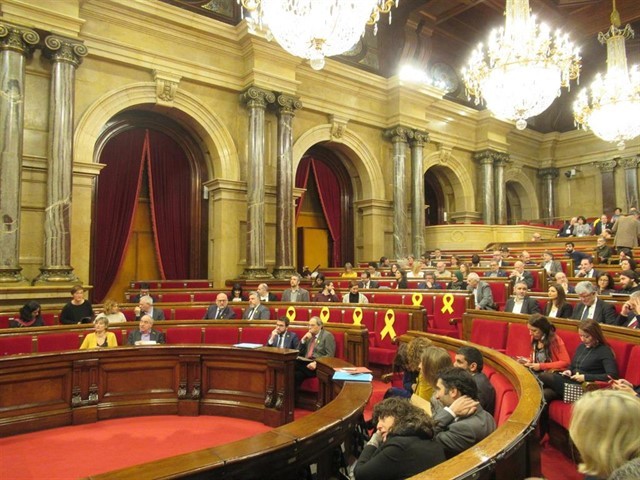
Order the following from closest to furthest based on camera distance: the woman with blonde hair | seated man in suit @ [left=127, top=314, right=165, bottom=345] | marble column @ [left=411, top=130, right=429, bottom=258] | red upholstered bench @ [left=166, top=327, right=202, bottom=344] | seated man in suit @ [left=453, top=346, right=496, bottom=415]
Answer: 1. the woman with blonde hair
2. seated man in suit @ [left=453, top=346, right=496, bottom=415]
3. seated man in suit @ [left=127, top=314, right=165, bottom=345]
4. red upholstered bench @ [left=166, top=327, right=202, bottom=344]
5. marble column @ [left=411, top=130, right=429, bottom=258]

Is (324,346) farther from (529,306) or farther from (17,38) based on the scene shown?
(17,38)

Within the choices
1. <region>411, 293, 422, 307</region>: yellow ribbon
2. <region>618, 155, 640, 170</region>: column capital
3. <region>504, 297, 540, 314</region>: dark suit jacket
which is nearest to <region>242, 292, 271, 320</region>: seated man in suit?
<region>411, 293, 422, 307</region>: yellow ribbon

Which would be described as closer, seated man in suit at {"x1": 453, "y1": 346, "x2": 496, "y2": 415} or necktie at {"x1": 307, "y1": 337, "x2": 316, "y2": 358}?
seated man in suit at {"x1": 453, "y1": 346, "x2": 496, "y2": 415}

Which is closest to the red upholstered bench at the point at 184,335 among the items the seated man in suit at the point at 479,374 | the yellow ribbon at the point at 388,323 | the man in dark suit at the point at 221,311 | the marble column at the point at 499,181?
the man in dark suit at the point at 221,311

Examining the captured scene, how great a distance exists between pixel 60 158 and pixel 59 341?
161 inches

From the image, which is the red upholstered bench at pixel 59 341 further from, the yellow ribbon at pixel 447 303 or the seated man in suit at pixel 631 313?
the seated man in suit at pixel 631 313

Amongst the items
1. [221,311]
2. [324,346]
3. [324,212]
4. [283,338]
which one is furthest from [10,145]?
[324,212]

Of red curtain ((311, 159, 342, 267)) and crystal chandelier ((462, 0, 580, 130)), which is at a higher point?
Answer: crystal chandelier ((462, 0, 580, 130))

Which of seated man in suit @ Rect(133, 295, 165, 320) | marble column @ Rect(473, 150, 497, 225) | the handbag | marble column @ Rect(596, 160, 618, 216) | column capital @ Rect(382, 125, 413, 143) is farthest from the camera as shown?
marble column @ Rect(596, 160, 618, 216)

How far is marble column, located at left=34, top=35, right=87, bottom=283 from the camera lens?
7996 mm

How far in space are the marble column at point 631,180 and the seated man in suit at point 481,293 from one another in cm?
Result: 1302

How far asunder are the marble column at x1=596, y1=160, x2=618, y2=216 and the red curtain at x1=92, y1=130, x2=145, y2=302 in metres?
15.5

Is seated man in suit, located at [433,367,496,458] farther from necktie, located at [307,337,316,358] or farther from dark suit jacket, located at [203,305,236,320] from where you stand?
dark suit jacket, located at [203,305,236,320]

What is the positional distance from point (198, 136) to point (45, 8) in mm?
3626
